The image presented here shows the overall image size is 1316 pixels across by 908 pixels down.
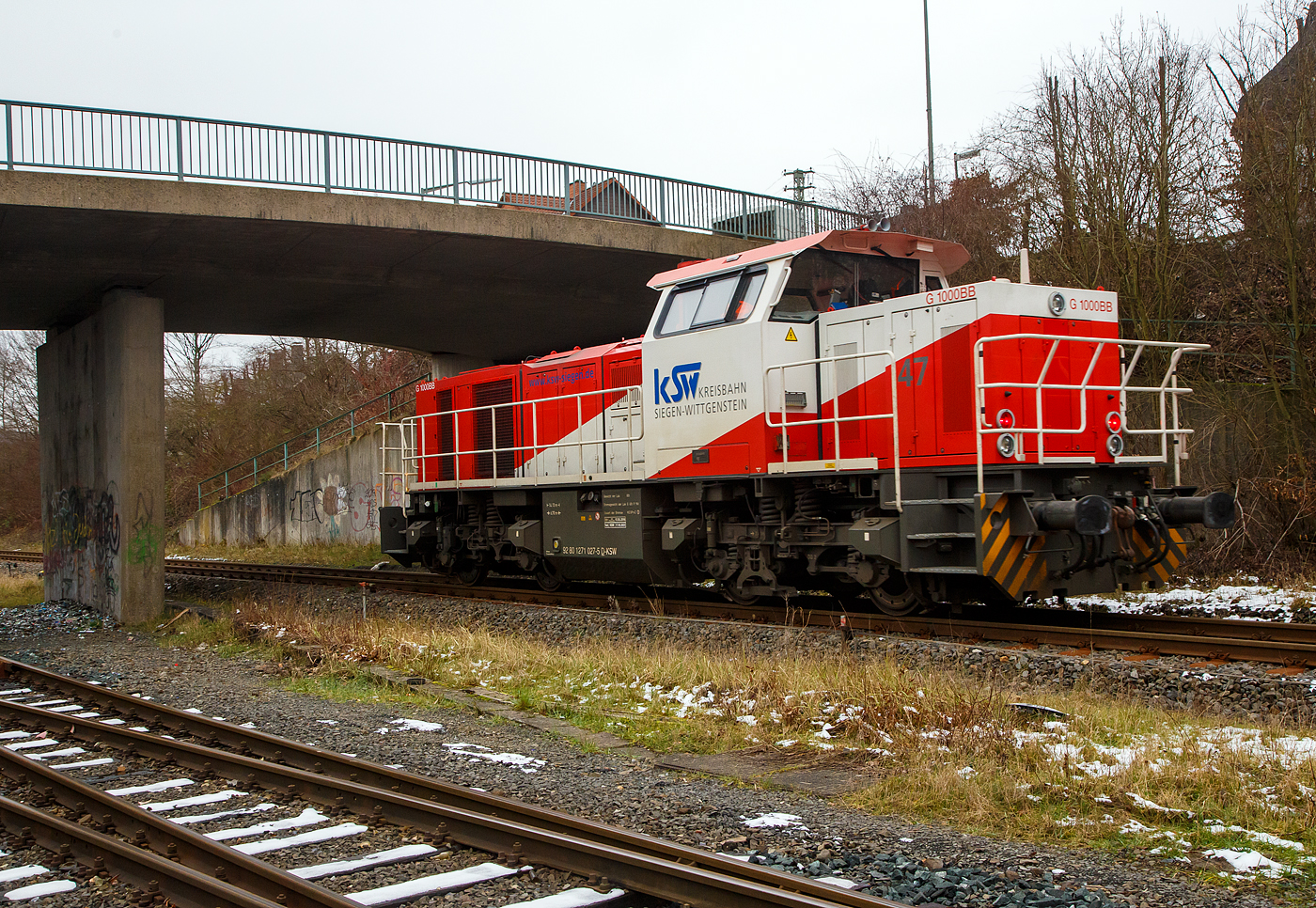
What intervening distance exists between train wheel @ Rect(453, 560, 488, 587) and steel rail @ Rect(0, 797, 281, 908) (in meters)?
10.1

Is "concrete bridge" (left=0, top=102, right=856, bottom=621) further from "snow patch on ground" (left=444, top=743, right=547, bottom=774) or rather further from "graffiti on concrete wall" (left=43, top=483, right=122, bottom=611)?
"snow patch on ground" (left=444, top=743, right=547, bottom=774)

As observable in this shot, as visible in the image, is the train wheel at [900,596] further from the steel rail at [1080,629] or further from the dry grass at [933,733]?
the dry grass at [933,733]

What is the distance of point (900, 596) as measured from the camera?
9812mm

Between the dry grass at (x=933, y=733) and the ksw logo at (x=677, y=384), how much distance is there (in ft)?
9.10

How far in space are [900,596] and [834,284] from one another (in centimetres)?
318

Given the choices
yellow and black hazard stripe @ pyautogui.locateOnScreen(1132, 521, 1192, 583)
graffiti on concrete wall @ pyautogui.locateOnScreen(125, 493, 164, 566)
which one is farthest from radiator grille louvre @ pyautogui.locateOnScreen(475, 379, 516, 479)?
yellow and black hazard stripe @ pyautogui.locateOnScreen(1132, 521, 1192, 583)

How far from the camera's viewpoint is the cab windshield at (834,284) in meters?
10.2

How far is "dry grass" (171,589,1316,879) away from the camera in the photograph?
4.61 meters

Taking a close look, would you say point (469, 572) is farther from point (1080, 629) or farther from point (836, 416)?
point (1080, 629)

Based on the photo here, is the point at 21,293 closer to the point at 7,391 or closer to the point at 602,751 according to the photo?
the point at 602,751

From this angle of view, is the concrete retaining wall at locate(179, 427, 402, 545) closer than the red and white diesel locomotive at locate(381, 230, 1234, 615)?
No

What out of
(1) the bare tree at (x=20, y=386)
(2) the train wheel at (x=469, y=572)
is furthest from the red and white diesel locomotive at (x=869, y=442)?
(1) the bare tree at (x=20, y=386)

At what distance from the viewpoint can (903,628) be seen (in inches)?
366

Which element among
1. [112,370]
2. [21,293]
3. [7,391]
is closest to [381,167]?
[112,370]
